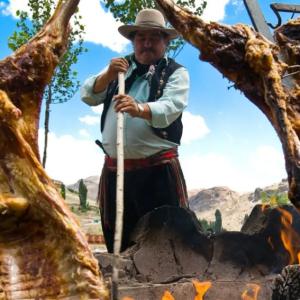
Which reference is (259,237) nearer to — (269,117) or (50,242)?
(269,117)

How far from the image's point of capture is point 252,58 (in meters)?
3.27

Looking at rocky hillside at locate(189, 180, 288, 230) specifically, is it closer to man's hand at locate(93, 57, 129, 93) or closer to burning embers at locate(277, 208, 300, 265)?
burning embers at locate(277, 208, 300, 265)

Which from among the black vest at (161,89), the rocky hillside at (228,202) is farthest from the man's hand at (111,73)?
the rocky hillside at (228,202)

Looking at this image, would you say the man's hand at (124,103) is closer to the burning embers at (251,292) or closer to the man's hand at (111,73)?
the man's hand at (111,73)

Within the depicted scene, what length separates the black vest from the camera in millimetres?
4227

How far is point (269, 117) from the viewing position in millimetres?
3234

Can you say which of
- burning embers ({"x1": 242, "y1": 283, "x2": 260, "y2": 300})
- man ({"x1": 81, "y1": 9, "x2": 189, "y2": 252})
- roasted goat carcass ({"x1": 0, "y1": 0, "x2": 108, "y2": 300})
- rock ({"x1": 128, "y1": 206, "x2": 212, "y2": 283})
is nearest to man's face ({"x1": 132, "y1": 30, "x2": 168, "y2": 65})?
man ({"x1": 81, "y1": 9, "x2": 189, "y2": 252})

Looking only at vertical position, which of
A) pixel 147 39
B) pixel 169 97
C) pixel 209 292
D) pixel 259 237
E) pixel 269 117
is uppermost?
pixel 147 39

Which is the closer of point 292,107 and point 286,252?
point 292,107

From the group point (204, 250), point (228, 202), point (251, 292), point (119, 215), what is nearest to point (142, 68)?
point (204, 250)

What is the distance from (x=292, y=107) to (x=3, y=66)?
5.39ft

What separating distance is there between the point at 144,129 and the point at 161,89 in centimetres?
35

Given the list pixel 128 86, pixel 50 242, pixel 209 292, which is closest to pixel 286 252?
pixel 209 292

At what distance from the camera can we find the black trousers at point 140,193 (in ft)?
14.1
